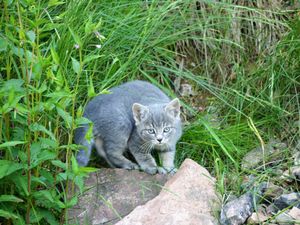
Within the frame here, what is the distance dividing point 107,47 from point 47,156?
1.75 meters

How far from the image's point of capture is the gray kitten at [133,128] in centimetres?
487

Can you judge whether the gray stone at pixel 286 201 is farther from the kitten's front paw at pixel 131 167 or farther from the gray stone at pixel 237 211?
the kitten's front paw at pixel 131 167

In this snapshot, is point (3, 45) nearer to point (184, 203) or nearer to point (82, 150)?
point (82, 150)

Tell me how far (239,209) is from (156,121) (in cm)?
111

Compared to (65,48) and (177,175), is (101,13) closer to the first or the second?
(65,48)

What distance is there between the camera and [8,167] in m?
3.79

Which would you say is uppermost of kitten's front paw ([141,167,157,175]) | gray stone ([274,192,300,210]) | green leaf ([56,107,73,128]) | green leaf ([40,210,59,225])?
green leaf ([56,107,73,128])

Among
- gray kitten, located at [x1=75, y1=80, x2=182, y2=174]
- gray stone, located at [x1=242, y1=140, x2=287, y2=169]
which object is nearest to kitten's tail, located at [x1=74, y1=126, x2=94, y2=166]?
gray kitten, located at [x1=75, y1=80, x2=182, y2=174]

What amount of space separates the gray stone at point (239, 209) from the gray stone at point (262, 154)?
597mm

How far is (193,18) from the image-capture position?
605 cm

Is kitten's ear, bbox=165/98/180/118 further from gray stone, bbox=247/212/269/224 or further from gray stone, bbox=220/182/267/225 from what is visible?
gray stone, bbox=247/212/269/224

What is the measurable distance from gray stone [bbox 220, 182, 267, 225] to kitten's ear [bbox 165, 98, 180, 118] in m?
0.93

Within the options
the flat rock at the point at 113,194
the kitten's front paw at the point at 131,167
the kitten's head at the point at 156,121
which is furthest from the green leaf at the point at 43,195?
the kitten's head at the point at 156,121

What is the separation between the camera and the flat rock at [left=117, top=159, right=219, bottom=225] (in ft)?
13.2
